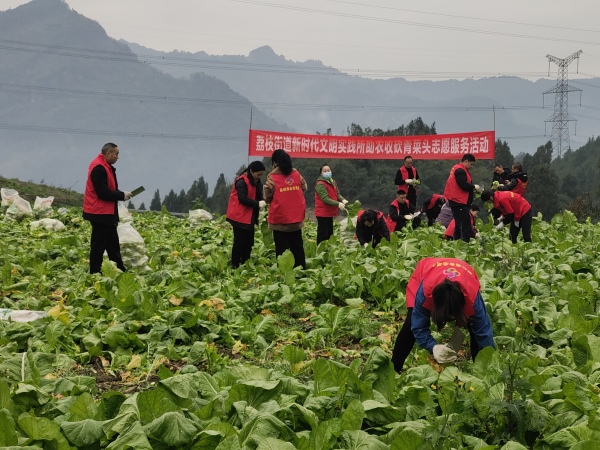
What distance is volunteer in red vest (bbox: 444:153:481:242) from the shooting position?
1120cm

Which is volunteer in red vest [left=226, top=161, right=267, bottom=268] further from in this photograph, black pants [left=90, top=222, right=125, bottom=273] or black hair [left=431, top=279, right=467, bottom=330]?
black hair [left=431, top=279, right=467, bottom=330]

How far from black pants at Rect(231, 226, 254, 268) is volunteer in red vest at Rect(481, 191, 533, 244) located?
12.0 ft

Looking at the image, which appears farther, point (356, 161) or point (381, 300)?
point (356, 161)

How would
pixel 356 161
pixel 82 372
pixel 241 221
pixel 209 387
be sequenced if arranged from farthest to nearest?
pixel 356 161 → pixel 241 221 → pixel 82 372 → pixel 209 387

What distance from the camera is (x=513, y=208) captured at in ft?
37.4

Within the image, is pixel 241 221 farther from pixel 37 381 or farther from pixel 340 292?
pixel 37 381

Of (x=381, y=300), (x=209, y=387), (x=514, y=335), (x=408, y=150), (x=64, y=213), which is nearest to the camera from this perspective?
(x=209, y=387)

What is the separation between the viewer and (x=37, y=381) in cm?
454

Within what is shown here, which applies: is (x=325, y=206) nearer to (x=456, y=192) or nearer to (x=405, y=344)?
(x=456, y=192)

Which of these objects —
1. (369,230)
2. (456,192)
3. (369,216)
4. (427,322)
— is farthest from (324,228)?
(427,322)

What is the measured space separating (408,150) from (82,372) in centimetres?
2495

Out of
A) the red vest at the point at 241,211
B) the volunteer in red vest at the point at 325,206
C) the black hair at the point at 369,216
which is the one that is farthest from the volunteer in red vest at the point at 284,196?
the volunteer in red vest at the point at 325,206

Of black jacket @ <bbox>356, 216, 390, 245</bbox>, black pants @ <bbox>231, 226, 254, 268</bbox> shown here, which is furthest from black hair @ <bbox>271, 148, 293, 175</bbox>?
black jacket @ <bbox>356, 216, 390, 245</bbox>

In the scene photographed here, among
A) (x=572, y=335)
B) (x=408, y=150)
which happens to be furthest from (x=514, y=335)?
(x=408, y=150)
